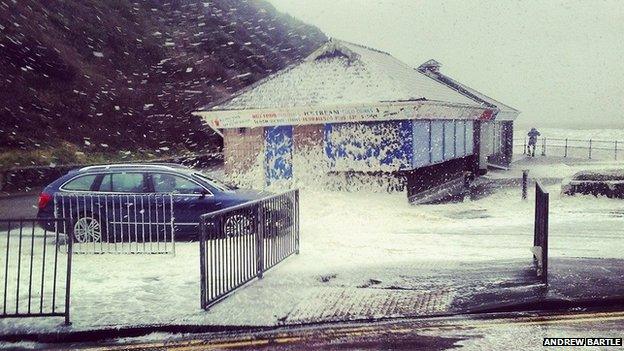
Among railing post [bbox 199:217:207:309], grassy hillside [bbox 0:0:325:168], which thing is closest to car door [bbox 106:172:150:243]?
railing post [bbox 199:217:207:309]

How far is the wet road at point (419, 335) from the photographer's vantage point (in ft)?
17.6

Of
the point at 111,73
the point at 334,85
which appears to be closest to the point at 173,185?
the point at 334,85

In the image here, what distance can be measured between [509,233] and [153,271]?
23.1ft

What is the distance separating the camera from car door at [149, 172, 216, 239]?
35.8 ft

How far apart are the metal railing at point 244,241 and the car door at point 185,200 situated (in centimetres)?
243

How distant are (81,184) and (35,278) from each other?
3.21 meters

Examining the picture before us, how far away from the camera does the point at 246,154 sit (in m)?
21.0

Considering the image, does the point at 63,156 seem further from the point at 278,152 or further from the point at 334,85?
the point at 334,85

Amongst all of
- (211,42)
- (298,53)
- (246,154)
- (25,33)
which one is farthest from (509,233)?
(298,53)

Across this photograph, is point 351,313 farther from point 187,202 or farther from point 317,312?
point 187,202

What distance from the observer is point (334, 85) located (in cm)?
1969

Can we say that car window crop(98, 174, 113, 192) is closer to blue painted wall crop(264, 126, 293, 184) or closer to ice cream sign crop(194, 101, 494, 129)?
ice cream sign crop(194, 101, 494, 129)

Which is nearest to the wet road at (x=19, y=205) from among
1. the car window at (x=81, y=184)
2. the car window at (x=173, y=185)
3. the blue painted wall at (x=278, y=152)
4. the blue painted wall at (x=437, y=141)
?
the car window at (x=81, y=184)

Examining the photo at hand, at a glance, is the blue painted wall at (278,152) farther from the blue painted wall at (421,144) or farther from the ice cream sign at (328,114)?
the blue painted wall at (421,144)
